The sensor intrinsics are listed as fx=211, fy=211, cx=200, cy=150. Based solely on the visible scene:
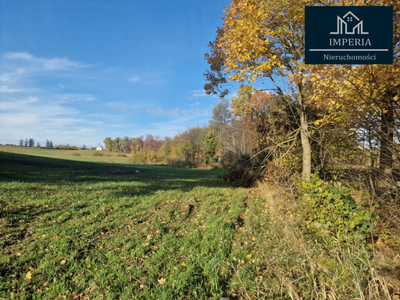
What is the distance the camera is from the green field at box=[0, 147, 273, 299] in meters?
3.41

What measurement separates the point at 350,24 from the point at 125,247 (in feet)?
26.2

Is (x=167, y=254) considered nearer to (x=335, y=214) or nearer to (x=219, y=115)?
(x=335, y=214)

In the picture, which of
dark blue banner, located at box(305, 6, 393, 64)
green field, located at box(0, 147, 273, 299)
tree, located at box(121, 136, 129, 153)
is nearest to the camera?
green field, located at box(0, 147, 273, 299)

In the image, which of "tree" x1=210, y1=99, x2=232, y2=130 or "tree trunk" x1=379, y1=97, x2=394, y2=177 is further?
"tree" x1=210, y1=99, x2=232, y2=130

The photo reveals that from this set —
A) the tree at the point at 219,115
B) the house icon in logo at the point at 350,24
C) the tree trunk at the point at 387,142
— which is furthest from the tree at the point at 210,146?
the tree trunk at the point at 387,142

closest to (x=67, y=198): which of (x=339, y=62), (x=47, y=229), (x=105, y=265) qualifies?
(x=47, y=229)

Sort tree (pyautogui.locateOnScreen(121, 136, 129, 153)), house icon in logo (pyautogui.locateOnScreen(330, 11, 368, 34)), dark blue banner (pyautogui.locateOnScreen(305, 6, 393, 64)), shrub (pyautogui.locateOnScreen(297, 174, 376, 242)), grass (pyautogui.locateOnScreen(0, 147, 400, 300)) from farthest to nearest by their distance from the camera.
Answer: tree (pyautogui.locateOnScreen(121, 136, 129, 153))
house icon in logo (pyautogui.locateOnScreen(330, 11, 368, 34))
dark blue banner (pyautogui.locateOnScreen(305, 6, 393, 64))
shrub (pyautogui.locateOnScreen(297, 174, 376, 242))
grass (pyautogui.locateOnScreen(0, 147, 400, 300))

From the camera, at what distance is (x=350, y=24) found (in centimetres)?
567

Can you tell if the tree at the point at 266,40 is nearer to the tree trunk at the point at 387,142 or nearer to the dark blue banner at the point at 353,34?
the dark blue banner at the point at 353,34

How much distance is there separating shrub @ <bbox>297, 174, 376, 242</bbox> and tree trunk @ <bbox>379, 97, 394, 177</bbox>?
96cm

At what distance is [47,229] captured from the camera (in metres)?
5.28

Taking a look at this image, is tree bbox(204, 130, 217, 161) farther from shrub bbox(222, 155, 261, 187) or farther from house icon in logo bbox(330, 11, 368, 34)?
house icon in logo bbox(330, 11, 368, 34)

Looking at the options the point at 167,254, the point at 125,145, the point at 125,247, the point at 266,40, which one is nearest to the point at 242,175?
the point at 266,40

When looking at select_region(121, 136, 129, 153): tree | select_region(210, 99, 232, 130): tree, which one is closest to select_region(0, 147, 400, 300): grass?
select_region(210, 99, 232, 130): tree
